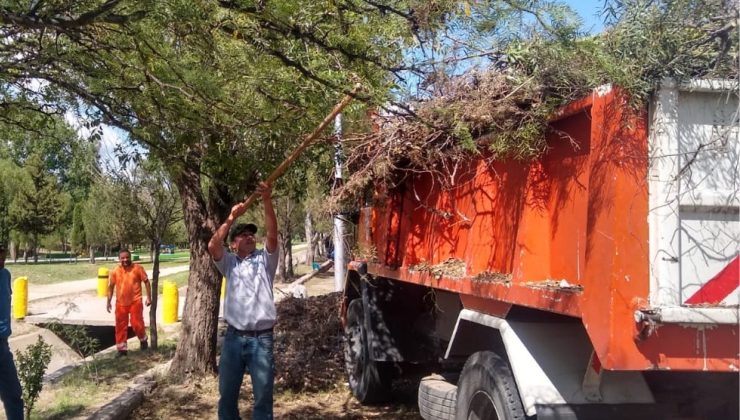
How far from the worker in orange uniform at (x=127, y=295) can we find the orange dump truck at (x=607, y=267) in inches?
295

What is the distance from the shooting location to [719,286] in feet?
9.19

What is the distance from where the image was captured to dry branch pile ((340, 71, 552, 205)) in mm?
3799

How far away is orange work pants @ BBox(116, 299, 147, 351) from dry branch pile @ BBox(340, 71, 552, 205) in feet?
20.4

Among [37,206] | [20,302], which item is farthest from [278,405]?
[37,206]

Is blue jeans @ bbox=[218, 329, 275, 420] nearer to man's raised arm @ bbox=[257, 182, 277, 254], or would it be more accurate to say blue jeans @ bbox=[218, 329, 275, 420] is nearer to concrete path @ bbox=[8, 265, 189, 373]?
man's raised arm @ bbox=[257, 182, 277, 254]

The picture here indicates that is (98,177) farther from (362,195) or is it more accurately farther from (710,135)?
(710,135)

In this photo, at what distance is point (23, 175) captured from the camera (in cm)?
4575

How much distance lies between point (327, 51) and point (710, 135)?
2.70 metres

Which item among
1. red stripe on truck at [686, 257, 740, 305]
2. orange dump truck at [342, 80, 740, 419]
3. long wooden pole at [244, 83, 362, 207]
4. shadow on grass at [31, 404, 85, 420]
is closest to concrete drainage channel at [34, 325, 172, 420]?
shadow on grass at [31, 404, 85, 420]

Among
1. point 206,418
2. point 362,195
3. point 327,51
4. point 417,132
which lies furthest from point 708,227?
point 206,418

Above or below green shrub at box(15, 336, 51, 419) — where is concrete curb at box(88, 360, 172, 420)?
below

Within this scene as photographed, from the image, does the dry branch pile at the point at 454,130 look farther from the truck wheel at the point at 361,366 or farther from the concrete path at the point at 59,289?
the concrete path at the point at 59,289

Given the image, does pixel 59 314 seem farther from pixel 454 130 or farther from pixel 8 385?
pixel 454 130

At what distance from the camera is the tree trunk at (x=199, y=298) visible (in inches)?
322
